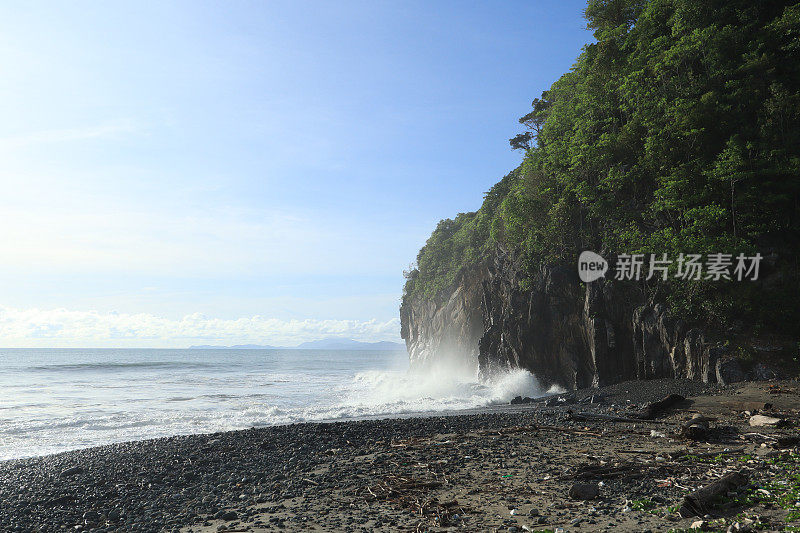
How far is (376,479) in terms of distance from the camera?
954 cm

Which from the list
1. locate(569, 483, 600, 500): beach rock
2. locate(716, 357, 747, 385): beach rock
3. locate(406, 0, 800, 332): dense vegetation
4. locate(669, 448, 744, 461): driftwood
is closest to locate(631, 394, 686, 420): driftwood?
locate(716, 357, 747, 385): beach rock

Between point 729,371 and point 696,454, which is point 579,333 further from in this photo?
point 696,454

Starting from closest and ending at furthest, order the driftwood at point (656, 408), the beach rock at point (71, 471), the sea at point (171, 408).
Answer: the beach rock at point (71, 471) < the driftwood at point (656, 408) < the sea at point (171, 408)

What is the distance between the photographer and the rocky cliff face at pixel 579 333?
21.5 metres

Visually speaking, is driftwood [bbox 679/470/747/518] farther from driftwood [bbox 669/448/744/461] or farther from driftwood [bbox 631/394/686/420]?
driftwood [bbox 631/394/686/420]

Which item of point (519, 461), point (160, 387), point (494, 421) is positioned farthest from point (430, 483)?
point (160, 387)

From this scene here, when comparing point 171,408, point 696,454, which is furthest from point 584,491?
point 171,408

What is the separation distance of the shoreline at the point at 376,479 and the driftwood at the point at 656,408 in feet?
1.49

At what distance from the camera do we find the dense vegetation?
19.2m

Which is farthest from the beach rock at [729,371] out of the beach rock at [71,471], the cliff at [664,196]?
the beach rock at [71,471]

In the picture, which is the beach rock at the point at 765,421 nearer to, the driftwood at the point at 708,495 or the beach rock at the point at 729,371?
the driftwood at the point at 708,495

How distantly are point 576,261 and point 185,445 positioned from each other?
23.0 metres

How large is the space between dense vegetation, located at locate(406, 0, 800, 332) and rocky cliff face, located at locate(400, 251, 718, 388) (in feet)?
4.49

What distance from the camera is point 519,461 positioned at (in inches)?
399
